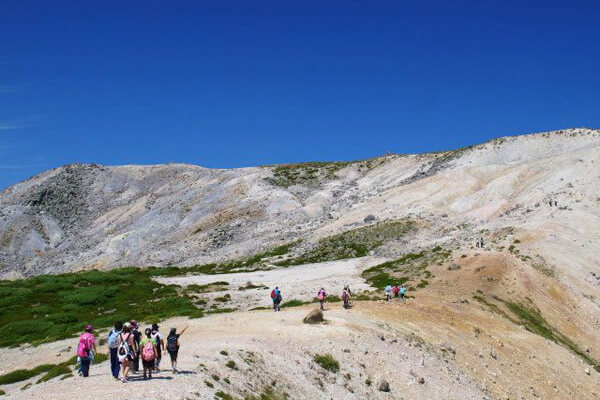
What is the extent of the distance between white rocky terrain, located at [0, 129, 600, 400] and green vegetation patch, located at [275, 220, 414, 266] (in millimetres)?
452

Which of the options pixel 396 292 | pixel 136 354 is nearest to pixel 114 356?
pixel 136 354

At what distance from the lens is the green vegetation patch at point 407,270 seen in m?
59.4

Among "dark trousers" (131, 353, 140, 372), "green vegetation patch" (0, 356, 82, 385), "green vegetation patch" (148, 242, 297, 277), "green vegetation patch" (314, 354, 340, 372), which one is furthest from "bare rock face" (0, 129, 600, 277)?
"dark trousers" (131, 353, 140, 372)

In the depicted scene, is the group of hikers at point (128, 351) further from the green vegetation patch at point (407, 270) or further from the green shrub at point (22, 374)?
the green vegetation patch at point (407, 270)

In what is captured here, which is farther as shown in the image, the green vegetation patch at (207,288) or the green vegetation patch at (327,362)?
the green vegetation patch at (207,288)

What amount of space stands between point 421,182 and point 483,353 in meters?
76.0

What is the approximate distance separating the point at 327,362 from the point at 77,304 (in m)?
37.8

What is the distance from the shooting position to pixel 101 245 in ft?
404

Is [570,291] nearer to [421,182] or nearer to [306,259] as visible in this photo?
[306,259]

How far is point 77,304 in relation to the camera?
193 feet

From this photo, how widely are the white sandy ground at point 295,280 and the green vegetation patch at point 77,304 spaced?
512 centimetres

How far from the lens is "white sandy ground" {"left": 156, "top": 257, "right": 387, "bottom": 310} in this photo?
5634 centimetres

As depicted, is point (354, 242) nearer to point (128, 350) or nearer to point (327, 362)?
point (327, 362)

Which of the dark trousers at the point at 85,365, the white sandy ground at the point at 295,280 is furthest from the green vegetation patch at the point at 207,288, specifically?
the dark trousers at the point at 85,365
